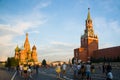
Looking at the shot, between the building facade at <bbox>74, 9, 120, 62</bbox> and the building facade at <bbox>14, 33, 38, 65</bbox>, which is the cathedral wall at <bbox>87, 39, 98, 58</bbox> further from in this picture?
the building facade at <bbox>14, 33, 38, 65</bbox>

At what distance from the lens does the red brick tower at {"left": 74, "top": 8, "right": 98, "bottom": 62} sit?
345 feet

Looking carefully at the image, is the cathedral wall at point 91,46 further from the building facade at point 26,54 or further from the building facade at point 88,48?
the building facade at point 26,54

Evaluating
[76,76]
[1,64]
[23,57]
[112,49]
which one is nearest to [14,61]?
[23,57]

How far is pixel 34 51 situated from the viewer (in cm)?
14250

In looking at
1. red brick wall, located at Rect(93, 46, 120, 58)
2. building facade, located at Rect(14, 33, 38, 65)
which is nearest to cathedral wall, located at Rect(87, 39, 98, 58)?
red brick wall, located at Rect(93, 46, 120, 58)

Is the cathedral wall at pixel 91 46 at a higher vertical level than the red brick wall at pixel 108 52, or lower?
higher

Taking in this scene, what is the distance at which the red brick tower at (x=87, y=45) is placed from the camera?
10525 cm

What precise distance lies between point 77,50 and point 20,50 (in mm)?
42649

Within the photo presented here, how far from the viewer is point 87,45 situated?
10638 centimetres

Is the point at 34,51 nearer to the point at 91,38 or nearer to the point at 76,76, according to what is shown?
the point at 91,38

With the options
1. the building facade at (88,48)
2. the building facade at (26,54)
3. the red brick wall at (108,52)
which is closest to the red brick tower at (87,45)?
the building facade at (88,48)

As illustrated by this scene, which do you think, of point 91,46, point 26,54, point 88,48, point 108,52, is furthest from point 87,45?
point 26,54

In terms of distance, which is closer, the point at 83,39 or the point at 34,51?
the point at 83,39

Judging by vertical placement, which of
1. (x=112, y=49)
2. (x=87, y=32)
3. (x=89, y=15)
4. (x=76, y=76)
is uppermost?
(x=89, y=15)
